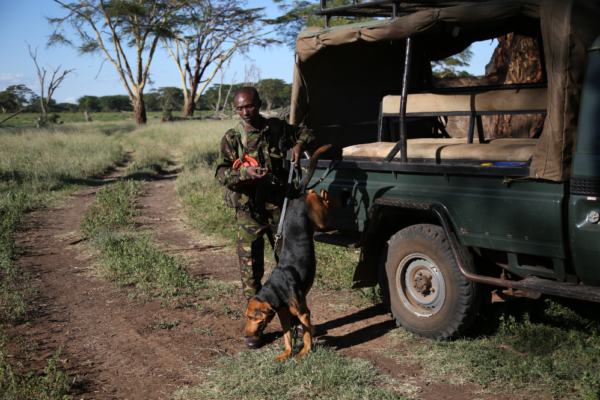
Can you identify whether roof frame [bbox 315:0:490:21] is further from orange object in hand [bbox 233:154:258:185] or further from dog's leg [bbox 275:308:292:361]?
dog's leg [bbox 275:308:292:361]

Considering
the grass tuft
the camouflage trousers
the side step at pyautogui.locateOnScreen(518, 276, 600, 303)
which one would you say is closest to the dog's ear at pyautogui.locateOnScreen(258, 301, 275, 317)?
the camouflage trousers

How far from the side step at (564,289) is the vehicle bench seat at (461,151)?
2.68 feet

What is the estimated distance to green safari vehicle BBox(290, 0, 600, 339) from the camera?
2.86m

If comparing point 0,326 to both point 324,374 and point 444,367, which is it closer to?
point 324,374

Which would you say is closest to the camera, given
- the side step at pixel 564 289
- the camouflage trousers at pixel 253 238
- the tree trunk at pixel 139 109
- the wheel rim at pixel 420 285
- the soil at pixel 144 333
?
the side step at pixel 564 289

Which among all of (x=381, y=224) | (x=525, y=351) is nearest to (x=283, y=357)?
(x=381, y=224)

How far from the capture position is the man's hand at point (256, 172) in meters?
3.54

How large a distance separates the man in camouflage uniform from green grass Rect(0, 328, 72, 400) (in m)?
1.51

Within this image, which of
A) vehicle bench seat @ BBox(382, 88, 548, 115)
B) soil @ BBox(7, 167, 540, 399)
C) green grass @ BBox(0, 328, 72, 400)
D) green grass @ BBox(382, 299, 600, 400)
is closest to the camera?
green grass @ BBox(0, 328, 72, 400)

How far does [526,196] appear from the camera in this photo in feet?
10.0

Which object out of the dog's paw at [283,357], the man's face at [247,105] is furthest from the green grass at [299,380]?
the man's face at [247,105]

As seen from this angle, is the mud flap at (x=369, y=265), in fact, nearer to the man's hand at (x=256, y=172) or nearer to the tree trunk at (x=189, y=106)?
the man's hand at (x=256, y=172)

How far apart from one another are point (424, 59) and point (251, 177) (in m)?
3.48

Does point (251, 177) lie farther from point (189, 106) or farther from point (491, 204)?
point (189, 106)
